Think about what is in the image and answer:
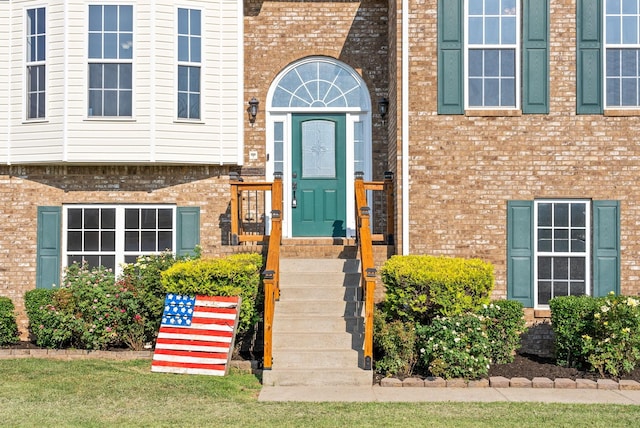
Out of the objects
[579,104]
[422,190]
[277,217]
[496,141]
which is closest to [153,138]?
[277,217]

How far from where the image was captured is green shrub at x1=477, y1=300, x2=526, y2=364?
387 inches

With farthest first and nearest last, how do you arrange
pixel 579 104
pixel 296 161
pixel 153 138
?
1. pixel 296 161
2. pixel 153 138
3. pixel 579 104

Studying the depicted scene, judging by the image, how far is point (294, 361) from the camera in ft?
30.1

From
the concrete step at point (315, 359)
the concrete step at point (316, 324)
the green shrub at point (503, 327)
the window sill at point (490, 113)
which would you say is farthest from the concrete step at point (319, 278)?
the window sill at point (490, 113)

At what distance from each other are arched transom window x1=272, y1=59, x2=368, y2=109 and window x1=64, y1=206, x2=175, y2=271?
289cm

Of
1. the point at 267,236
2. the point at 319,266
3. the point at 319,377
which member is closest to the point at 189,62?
the point at 267,236

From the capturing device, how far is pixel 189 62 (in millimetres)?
12078

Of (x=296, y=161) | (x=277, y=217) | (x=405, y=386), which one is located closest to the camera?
(x=405, y=386)

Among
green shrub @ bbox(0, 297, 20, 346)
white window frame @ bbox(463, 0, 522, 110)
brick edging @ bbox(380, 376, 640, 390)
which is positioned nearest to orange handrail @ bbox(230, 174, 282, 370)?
brick edging @ bbox(380, 376, 640, 390)

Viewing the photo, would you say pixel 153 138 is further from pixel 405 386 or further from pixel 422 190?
pixel 405 386

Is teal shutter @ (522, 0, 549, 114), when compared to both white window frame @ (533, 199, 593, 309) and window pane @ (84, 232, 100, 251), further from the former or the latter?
window pane @ (84, 232, 100, 251)

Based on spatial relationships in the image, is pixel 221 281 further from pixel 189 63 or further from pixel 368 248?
pixel 189 63

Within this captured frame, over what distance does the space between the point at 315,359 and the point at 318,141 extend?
4.87 metres

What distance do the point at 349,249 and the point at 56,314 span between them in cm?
446
